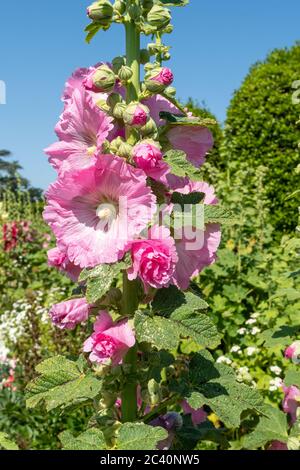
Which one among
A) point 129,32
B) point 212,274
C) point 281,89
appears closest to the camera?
point 129,32

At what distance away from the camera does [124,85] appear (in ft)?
4.62

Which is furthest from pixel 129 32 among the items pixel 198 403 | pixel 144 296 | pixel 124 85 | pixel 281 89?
pixel 281 89

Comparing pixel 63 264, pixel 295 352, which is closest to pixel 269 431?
pixel 295 352

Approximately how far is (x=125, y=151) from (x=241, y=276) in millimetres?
3355

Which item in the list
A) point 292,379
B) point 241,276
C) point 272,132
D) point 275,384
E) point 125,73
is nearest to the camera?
point 125,73

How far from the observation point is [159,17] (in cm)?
138

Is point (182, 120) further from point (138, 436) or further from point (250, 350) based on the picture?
point (250, 350)

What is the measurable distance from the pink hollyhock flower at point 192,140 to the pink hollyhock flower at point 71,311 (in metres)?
0.44

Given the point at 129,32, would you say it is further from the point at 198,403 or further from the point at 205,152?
the point at 198,403

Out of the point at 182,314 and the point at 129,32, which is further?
the point at 129,32

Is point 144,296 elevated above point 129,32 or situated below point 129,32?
below

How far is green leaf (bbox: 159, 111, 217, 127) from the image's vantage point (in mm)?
1393

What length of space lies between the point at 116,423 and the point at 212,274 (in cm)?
316

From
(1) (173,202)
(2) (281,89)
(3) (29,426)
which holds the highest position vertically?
(2) (281,89)
